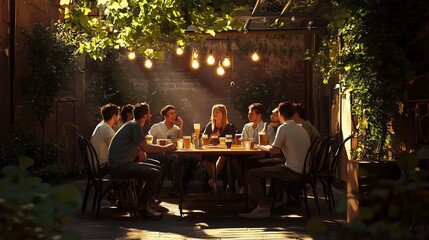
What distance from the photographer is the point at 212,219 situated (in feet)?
27.3

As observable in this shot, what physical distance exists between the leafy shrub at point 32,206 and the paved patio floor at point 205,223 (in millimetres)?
4115

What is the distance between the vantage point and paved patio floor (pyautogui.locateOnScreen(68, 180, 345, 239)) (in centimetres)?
704

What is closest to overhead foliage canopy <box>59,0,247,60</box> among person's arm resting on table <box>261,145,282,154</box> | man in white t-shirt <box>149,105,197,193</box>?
person's arm resting on table <box>261,145,282,154</box>

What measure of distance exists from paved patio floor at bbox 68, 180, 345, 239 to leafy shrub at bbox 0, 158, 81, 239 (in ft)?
13.5

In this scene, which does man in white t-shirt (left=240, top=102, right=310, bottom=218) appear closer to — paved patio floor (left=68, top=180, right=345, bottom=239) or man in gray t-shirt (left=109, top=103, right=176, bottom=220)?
paved patio floor (left=68, top=180, right=345, bottom=239)

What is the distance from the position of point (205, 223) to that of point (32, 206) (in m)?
6.21

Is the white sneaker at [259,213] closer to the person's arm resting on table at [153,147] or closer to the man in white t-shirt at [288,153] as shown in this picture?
the man in white t-shirt at [288,153]

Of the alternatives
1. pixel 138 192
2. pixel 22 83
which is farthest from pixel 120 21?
pixel 22 83

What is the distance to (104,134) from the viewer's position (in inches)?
367

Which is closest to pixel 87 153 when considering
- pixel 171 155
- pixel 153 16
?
pixel 153 16

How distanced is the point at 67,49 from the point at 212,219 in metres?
5.64

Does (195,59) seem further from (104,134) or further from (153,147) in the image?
(153,147)

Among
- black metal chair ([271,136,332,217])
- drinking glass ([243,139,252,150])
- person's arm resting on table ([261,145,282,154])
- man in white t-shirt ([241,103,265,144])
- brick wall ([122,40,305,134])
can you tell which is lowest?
black metal chair ([271,136,332,217])

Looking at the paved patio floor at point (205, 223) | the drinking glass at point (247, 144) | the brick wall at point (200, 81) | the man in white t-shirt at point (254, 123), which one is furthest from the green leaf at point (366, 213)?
the brick wall at point (200, 81)
